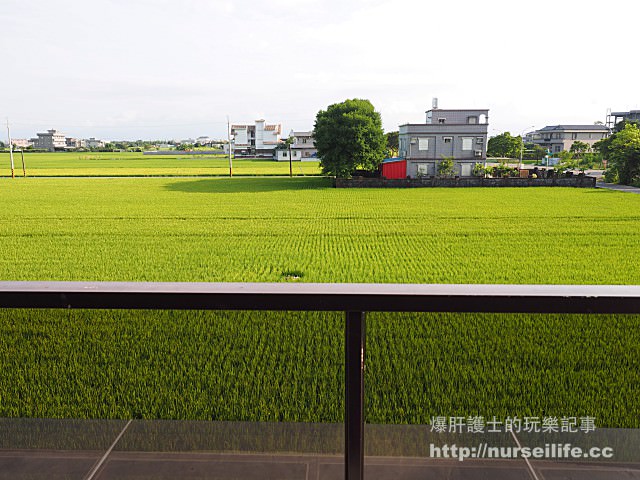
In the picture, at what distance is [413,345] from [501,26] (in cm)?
8128

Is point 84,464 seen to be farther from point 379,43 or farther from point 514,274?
point 379,43

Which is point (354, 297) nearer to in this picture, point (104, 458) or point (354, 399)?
point (354, 399)

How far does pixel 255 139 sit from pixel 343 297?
80.9 metres

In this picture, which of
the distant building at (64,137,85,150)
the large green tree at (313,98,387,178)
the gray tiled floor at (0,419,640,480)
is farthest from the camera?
the distant building at (64,137,85,150)

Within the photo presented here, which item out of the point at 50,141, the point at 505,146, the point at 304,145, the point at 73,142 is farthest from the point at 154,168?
the point at 73,142

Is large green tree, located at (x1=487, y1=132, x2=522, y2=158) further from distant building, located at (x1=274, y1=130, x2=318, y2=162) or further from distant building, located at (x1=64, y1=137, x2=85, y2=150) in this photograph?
distant building, located at (x1=64, y1=137, x2=85, y2=150)

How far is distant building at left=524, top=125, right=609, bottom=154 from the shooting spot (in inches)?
2623

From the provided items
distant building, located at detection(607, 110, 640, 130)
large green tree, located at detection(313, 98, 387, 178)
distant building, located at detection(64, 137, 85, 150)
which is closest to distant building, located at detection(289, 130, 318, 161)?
large green tree, located at detection(313, 98, 387, 178)

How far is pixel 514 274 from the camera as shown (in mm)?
10164

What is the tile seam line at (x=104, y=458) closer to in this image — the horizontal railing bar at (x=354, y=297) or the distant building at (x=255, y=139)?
the horizontal railing bar at (x=354, y=297)

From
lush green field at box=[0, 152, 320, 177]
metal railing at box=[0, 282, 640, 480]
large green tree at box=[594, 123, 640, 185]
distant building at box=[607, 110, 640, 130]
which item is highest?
distant building at box=[607, 110, 640, 130]

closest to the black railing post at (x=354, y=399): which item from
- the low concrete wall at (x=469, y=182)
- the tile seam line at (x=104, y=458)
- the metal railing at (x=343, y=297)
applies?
the metal railing at (x=343, y=297)

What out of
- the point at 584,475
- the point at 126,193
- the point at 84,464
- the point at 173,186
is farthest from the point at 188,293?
the point at 173,186

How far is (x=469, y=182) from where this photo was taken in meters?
31.1
